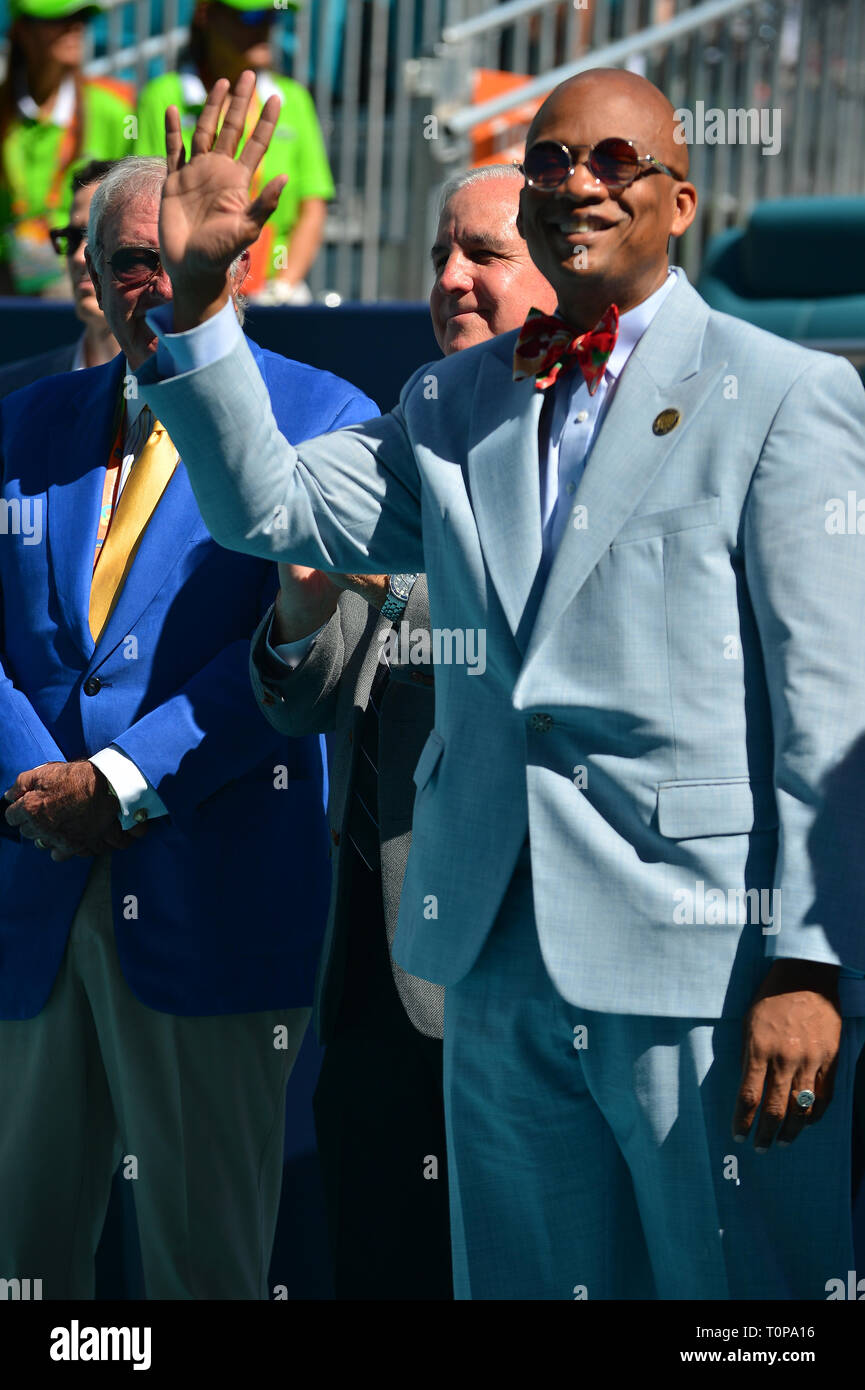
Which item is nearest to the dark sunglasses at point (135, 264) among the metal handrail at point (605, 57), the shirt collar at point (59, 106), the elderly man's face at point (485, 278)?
the elderly man's face at point (485, 278)

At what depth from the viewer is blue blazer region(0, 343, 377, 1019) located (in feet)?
8.70

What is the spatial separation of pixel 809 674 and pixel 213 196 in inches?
33.3

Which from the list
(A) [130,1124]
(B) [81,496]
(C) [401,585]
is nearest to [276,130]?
(B) [81,496]

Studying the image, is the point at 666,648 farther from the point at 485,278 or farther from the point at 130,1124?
the point at 130,1124

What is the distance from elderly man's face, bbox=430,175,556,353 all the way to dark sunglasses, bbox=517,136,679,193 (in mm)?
856

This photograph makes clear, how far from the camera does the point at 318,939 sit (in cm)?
282

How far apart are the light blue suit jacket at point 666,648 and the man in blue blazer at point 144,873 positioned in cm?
76

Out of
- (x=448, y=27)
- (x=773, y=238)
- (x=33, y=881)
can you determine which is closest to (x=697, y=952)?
(x=33, y=881)

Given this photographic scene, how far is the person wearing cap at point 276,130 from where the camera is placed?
5.46 m

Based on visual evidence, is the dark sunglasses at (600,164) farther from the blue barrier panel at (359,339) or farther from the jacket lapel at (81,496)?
the blue barrier panel at (359,339)

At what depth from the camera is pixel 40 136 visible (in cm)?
557

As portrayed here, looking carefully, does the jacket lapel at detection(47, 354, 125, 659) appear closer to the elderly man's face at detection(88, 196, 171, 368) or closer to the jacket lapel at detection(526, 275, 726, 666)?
the elderly man's face at detection(88, 196, 171, 368)

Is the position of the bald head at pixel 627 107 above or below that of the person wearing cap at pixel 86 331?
below
